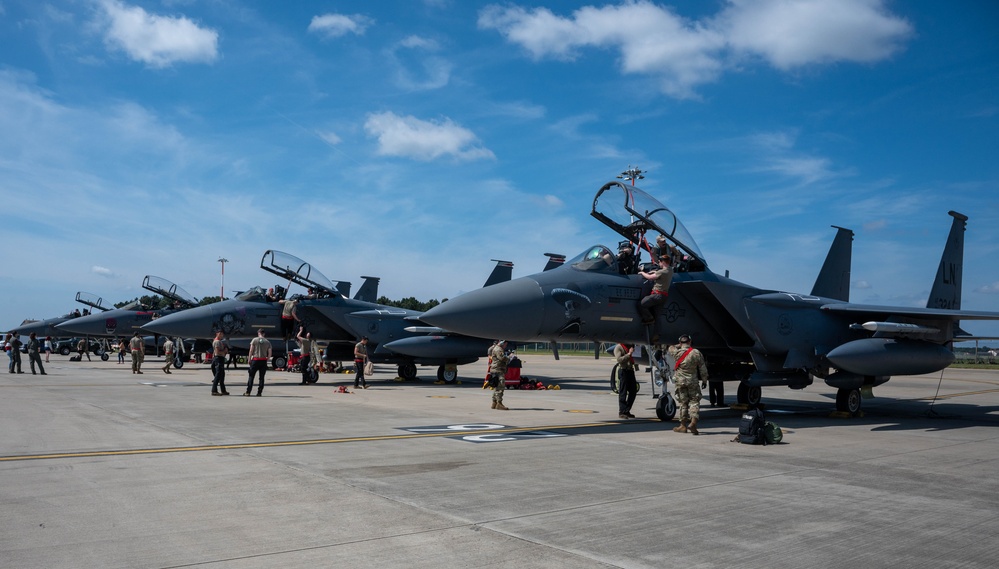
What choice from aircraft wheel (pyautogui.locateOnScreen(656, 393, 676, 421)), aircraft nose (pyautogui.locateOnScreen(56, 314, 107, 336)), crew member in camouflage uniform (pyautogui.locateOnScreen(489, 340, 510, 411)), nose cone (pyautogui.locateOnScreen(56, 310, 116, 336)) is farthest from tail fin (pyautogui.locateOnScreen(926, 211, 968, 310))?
aircraft nose (pyautogui.locateOnScreen(56, 314, 107, 336))

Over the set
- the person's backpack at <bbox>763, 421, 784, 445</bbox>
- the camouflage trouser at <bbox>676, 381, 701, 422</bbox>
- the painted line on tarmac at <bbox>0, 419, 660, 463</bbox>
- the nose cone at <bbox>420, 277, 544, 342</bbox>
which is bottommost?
the painted line on tarmac at <bbox>0, 419, 660, 463</bbox>

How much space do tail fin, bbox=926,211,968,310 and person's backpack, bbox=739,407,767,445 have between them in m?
9.31

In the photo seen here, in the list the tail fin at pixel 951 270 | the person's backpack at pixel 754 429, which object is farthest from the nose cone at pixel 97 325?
the tail fin at pixel 951 270

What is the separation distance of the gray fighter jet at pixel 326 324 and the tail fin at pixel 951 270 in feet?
39.3

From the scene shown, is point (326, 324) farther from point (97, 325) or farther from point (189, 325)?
point (97, 325)

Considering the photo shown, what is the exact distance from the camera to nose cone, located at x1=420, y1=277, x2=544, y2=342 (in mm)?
9148

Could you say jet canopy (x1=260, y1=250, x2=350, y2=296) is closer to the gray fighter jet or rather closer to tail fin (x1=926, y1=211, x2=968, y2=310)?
the gray fighter jet

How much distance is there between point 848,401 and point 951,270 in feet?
18.2

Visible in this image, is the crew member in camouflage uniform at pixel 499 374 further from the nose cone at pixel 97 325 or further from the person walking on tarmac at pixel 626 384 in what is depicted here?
the nose cone at pixel 97 325

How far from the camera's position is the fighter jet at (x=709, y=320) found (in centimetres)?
957

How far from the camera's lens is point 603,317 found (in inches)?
406

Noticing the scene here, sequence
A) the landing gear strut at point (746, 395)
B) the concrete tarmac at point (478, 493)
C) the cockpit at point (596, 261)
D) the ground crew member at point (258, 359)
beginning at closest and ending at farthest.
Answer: the concrete tarmac at point (478, 493), the cockpit at point (596, 261), the landing gear strut at point (746, 395), the ground crew member at point (258, 359)

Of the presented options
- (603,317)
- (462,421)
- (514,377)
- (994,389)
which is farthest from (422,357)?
(994,389)

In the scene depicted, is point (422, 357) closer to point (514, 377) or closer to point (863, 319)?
point (514, 377)
